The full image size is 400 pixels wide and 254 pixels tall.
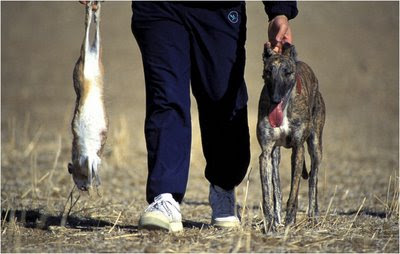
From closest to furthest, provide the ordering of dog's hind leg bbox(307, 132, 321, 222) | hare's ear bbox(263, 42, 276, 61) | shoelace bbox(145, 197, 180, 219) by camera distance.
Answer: shoelace bbox(145, 197, 180, 219)
hare's ear bbox(263, 42, 276, 61)
dog's hind leg bbox(307, 132, 321, 222)

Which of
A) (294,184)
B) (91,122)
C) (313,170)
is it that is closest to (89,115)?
(91,122)

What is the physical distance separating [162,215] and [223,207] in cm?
90

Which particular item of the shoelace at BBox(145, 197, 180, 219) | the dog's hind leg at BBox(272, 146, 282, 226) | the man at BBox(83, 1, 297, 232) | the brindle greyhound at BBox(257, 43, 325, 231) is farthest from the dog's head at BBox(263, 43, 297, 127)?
the shoelace at BBox(145, 197, 180, 219)

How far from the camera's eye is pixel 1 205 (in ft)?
27.6

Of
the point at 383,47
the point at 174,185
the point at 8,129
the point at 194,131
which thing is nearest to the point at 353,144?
the point at 194,131

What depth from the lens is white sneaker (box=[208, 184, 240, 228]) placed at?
7.28m

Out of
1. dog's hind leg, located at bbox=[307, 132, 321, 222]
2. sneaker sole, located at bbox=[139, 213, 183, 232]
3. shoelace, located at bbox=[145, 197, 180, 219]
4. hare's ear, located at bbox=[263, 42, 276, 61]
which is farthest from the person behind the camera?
dog's hind leg, located at bbox=[307, 132, 321, 222]

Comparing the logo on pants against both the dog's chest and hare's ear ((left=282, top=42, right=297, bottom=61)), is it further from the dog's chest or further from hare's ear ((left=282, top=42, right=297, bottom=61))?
the dog's chest

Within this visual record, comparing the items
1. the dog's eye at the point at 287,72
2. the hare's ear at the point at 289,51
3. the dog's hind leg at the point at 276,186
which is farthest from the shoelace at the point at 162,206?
the hare's ear at the point at 289,51

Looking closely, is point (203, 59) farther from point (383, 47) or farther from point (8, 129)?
point (383, 47)

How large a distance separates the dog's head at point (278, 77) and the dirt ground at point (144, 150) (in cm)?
52

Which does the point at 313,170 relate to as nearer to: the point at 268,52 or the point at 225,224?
the point at 225,224

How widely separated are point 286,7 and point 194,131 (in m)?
6.96

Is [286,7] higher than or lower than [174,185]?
higher
